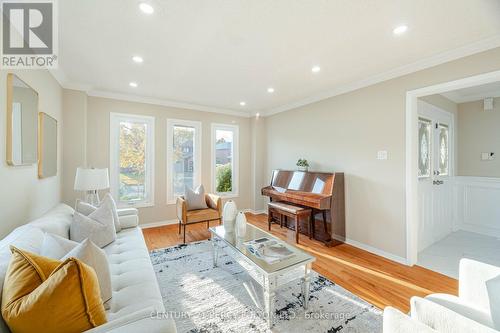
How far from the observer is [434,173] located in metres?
3.41

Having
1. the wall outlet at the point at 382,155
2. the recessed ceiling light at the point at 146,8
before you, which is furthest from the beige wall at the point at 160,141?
the wall outlet at the point at 382,155

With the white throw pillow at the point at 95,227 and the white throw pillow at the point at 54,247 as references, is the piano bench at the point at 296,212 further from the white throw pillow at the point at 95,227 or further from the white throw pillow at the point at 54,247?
the white throw pillow at the point at 54,247

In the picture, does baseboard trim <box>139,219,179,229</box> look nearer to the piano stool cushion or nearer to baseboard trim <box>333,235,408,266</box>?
the piano stool cushion

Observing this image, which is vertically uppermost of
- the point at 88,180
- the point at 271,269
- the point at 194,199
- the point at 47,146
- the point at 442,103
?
the point at 442,103

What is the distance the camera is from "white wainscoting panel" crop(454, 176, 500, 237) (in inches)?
138

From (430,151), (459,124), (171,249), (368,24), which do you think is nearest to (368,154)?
(430,151)

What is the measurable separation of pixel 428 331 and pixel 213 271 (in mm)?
2088

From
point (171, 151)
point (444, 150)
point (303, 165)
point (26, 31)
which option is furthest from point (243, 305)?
point (444, 150)

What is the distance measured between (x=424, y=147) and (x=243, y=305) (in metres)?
3.42

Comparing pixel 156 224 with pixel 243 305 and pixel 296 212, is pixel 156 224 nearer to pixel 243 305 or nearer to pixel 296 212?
pixel 296 212

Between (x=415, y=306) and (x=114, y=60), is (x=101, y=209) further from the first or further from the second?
(x=415, y=306)

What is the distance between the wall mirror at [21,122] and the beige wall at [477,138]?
6.15 m

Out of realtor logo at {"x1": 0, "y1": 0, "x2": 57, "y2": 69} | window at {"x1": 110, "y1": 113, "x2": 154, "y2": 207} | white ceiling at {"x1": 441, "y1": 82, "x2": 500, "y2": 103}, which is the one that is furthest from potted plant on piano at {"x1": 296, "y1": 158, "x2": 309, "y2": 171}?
realtor logo at {"x1": 0, "y1": 0, "x2": 57, "y2": 69}

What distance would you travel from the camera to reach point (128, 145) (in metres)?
3.99
